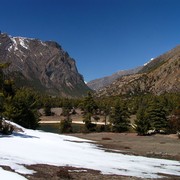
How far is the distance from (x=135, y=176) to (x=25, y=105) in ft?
200

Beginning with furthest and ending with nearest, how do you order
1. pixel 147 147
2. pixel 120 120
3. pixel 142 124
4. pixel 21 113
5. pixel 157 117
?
pixel 120 120 → pixel 157 117 → pixel 21 113 → pixel 142 124 → pixel 147 147

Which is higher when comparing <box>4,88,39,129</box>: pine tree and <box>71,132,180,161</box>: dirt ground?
<box>4,88,39,129</box>: pine tree

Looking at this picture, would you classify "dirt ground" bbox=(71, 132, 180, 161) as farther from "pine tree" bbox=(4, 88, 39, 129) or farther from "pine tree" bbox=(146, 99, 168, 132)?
"pine tree" bbox=(4, 88, 39, 129)

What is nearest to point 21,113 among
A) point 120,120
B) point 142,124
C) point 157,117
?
point 142,124

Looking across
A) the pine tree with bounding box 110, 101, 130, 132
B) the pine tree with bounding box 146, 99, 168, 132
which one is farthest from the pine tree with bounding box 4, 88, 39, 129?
the pine tree with bounding box 146, 99, 168, 132

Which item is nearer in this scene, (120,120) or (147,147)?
(147,147)

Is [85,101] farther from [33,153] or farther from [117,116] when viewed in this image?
[33,153]

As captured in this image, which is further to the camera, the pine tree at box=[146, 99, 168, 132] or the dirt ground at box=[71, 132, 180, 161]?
the pine tree at box=[146, 99, 168, 132]

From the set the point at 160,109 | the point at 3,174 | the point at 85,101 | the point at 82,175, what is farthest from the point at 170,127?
the point at 3,174

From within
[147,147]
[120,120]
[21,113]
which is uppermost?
[21,113]

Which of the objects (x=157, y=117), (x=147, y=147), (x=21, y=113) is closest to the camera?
(x=147, y=147)

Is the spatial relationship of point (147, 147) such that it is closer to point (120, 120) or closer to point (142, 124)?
point (142, 124)

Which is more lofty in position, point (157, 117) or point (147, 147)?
point (157, 117)

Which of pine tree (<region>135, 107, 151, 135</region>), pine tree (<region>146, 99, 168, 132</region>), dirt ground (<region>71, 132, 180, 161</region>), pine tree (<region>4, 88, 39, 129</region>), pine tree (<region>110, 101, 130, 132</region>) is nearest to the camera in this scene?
dirt ground (<region>71, 132, 180, 161</region>)
